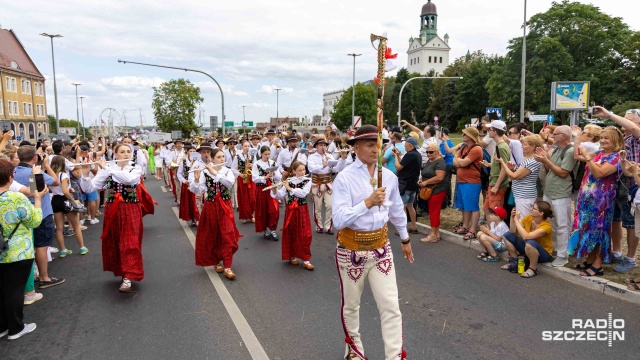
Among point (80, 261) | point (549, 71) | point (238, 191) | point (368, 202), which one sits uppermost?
point (549, 71)

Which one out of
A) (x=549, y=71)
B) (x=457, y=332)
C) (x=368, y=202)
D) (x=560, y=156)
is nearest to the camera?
(x=368, y=202)

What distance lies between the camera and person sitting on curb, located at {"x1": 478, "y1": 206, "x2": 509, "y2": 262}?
677cm

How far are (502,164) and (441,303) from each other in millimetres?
2857

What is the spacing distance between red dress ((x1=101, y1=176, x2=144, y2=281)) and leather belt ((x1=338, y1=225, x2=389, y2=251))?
11.4ft

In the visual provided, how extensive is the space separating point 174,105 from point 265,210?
1621 inches

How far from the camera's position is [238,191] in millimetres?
10461

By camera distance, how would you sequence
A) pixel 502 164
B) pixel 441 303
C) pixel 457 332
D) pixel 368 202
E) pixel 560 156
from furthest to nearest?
pixel 502 164 → pixel 560 156 → pixel 441 303 → pixel 457 332 → pixel 368 202

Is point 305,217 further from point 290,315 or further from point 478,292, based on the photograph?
point 478,292

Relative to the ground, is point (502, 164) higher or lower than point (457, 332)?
higher

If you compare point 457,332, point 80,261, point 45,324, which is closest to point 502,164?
point 457,332

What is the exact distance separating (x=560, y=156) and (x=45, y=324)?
699 centimetres

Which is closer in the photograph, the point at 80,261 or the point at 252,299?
the point at 252,299

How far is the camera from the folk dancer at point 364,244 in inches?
141

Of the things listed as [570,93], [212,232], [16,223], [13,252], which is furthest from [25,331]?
[570,93]
